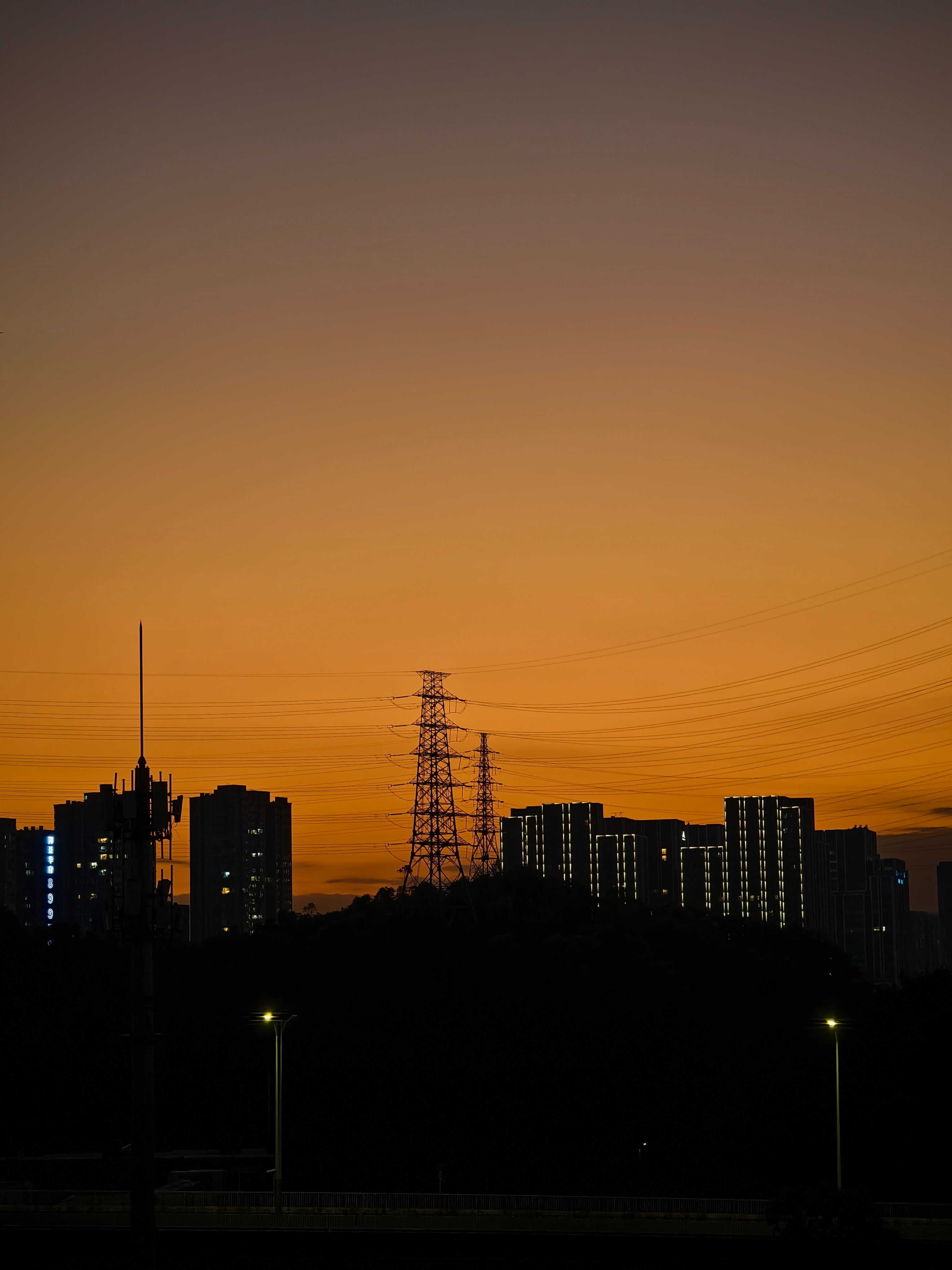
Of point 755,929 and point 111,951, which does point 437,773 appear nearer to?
point 111,951

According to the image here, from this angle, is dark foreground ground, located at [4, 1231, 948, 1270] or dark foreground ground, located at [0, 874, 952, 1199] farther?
dark foreground ground, located at [0, 874, 952, 1199]

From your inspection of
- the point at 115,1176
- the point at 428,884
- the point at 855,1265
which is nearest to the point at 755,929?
the point at 428,884

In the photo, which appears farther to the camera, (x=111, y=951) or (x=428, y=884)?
(x=428, y=884)

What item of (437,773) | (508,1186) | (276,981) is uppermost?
(437,773)

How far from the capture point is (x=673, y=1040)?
278 feet

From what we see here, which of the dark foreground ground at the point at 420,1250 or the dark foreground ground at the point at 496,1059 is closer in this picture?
the dark foreground ground at the point at 420,1250

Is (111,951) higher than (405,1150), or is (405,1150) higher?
(111,951)

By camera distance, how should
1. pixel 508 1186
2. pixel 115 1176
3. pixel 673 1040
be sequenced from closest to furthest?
pixel 115 1176 → pixel 508 1186 → pixel 673 1040

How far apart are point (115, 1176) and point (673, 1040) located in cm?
3448

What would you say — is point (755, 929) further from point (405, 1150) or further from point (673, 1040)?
point (405, 1150)

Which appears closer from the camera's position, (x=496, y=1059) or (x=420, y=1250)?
(x=420, y=1250)

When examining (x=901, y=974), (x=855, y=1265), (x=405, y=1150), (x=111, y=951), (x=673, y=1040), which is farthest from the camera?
(x=111, y=951)

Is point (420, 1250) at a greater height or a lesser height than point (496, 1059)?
lesser

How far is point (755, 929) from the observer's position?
123 meters
